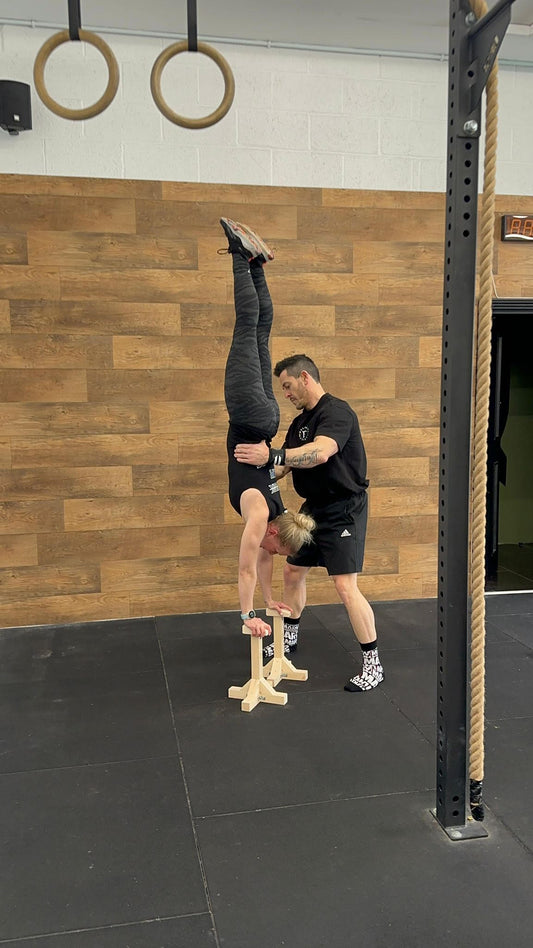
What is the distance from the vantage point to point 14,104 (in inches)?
166

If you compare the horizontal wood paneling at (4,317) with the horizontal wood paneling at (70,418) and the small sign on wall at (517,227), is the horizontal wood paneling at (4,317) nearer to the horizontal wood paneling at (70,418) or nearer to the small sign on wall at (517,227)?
the horizontal wood paneling at (70,418)

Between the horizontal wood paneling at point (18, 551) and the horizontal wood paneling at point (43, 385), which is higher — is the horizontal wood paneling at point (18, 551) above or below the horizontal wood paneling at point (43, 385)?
below

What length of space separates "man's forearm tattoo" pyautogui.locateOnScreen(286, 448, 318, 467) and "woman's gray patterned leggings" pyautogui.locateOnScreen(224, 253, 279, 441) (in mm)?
214

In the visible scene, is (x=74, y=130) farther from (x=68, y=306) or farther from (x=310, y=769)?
(x=310, y=769)

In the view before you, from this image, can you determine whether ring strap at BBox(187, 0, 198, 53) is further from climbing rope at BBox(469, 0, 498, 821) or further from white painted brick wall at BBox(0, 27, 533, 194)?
white painted brick wall at BBox(0, 27, 533, 194)

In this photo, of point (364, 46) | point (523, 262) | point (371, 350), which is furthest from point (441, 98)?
point (371, 350)

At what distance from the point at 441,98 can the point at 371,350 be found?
1.68m

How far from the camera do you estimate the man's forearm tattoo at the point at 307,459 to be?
354 centimetres

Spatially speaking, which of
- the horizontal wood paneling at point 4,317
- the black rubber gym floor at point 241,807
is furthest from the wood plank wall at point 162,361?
the black rubber gym floor at point 241,807

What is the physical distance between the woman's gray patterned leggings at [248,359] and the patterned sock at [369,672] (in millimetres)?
1209

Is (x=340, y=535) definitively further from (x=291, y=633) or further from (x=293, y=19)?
(x=293, y=19)

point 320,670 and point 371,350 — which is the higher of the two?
point 371,350

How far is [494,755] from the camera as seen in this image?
3096mm

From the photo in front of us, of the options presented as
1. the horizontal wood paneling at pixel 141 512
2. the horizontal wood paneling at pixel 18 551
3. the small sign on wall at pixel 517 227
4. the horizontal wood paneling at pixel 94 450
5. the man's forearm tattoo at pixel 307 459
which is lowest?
the horizontal wood paneling at pixel 18 551
